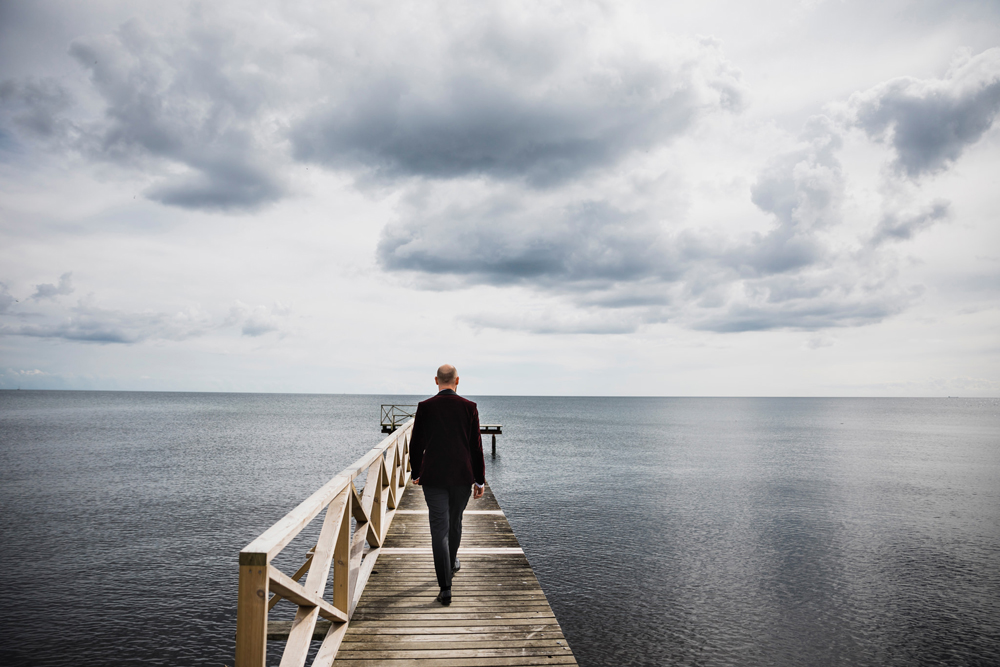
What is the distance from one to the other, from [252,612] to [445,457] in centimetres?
224

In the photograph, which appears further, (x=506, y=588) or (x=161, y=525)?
(x=161, y=525)

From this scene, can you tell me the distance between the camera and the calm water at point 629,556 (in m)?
9.46

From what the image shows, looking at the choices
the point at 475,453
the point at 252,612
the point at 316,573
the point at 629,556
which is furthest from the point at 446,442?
the point at 629,556

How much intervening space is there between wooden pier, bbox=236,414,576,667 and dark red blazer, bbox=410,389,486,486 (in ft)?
2.06

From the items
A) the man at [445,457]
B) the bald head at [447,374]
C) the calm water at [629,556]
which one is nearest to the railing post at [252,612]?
the man at [445,457]

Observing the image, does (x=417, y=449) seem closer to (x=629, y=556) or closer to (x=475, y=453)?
(x=475, y=453)

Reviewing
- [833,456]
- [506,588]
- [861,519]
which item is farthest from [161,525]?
[833,456]

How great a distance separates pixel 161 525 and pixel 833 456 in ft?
138

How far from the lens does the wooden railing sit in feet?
7.85

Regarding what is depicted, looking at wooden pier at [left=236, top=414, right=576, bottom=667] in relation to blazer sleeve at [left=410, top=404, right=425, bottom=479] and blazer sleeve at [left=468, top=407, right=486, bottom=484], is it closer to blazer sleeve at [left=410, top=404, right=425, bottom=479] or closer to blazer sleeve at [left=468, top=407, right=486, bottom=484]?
blazer sleeve at [left=410, top=404, right=425, bottom=479]

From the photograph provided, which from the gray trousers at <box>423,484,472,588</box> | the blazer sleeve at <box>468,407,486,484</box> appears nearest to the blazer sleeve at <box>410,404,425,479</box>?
the gray trousers at <box>423,484,472,588</box>

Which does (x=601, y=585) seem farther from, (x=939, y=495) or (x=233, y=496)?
(x=939, y=495)

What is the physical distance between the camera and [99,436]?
48.5m

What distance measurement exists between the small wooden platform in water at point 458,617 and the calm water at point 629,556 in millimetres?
4553
